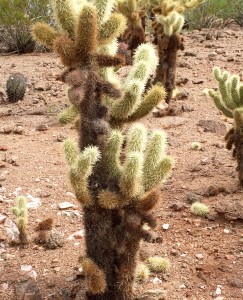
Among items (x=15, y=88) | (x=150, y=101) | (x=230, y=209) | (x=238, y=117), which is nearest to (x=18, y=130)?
(x=15, y=88)

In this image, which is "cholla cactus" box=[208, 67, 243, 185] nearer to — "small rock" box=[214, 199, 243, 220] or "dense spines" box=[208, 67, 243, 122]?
"dense spines" box=[208, 67, 243, 122]

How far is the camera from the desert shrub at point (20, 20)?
423 inches

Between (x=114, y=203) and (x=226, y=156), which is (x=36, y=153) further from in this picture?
(x=114, y=203)

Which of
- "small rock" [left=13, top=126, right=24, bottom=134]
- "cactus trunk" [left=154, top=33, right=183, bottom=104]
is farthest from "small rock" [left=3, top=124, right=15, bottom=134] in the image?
"cactus trunk" [left=154, top=33, right=183, bottom=104]

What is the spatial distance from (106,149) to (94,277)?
75 centimetres

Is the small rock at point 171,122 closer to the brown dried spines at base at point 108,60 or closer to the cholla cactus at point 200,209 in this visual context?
the cholla cactus at point 200,209

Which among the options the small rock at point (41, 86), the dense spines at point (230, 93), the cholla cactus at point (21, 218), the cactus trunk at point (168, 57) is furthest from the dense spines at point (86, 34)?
the small rock at point (41, 86)

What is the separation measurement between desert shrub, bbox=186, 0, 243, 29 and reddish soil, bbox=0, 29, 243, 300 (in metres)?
4.37

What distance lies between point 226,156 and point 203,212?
1.55 m

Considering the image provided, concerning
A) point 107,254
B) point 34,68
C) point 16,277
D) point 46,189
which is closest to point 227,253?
point 107,254

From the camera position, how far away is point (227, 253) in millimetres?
4172

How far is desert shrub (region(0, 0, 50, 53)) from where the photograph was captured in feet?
35.2

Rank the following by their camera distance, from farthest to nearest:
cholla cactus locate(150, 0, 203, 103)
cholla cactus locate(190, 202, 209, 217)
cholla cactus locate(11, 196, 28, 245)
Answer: cholla cactus locate(150, 0, 203, 103)
cholla cactus locate(190, 202, 209, 217)
cholla cactus locate(11, 196, 28, 245)

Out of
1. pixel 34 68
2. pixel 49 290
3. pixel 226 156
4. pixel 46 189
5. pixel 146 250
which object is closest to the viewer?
pixel 49 290
